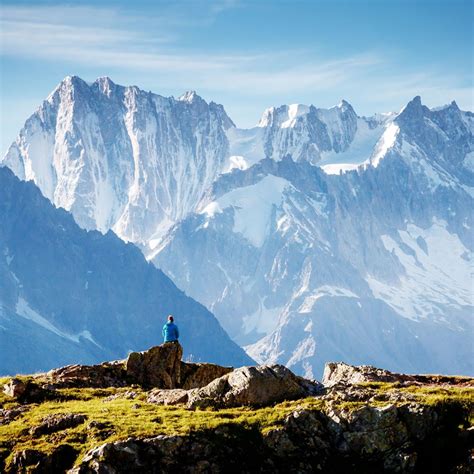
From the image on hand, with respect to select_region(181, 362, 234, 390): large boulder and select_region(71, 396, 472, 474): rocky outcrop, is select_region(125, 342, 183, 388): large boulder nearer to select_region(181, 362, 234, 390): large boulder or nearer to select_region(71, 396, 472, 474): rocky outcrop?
select_region(181, 362, 234, 390): large boulder

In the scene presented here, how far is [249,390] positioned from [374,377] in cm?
1158

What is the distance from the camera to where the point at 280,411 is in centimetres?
3981

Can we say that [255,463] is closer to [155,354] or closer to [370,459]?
[370,459]

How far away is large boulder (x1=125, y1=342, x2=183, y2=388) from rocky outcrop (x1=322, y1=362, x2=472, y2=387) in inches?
300

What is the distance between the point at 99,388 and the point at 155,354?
433 cm

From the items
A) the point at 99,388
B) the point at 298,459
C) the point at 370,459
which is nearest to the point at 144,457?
the point at 298,459

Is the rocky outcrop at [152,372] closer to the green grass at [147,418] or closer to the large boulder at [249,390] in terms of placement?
the green grass at [147,418]

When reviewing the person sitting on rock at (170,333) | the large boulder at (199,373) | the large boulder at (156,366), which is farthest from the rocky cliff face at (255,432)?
the person sitting on rock at (170,333)

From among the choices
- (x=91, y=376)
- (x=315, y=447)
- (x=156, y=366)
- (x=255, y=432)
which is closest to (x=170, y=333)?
(x=156, y=366)

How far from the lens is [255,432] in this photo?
38.5 m

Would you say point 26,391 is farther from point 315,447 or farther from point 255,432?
point 315,447

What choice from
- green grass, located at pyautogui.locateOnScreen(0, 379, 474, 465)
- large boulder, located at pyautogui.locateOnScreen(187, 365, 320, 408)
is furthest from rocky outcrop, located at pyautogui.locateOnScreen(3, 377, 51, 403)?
large boulder, located at pyautogui.locateOnScreen(187, 365, 320, 408)

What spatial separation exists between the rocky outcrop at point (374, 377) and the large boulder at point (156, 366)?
300 inches

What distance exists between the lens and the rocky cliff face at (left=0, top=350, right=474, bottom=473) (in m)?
37.2
